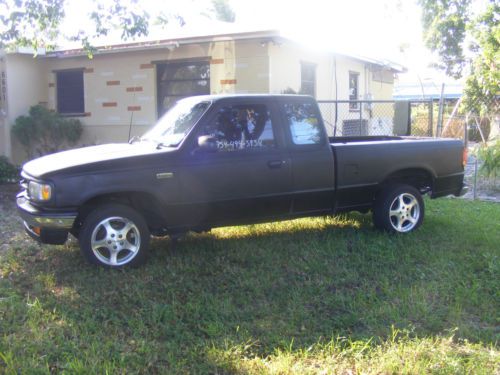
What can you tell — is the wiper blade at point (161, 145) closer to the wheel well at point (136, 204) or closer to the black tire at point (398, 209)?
the wheel well at point (136, 204)

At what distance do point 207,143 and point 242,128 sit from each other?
21.5 inches

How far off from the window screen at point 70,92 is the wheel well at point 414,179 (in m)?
9.86

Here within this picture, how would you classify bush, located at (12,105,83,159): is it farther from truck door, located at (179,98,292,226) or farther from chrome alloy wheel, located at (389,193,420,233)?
chrome alloy wheel, located at (389,193,420,233)

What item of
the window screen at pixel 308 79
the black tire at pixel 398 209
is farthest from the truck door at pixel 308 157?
the window screen at pixel 308 79

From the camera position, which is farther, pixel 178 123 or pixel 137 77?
pixel 137 77

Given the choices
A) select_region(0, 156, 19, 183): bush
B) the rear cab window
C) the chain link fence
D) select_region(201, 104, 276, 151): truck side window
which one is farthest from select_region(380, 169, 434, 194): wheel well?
select_region(0, 156, 19, 183): bush

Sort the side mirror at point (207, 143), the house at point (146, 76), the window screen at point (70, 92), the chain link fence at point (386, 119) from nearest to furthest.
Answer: the side mirror at point (207, 143) → the chain link fence at point (386, 119) → the house at point (146, 76) → the window screen at point (70, 92)

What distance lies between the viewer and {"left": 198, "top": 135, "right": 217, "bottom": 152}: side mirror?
5.44 meters


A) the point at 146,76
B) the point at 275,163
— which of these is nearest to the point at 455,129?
the point at 146,76

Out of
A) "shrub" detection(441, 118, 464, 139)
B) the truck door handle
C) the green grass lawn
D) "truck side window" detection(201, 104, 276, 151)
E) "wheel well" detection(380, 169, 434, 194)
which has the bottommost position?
the green grass lawn

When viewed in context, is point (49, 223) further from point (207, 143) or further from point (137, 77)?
point (137, 77)

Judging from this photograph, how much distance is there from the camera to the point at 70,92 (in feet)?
47.0

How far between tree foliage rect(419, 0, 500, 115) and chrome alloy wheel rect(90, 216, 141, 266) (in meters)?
9.53

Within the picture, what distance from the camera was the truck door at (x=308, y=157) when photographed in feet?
19.7
